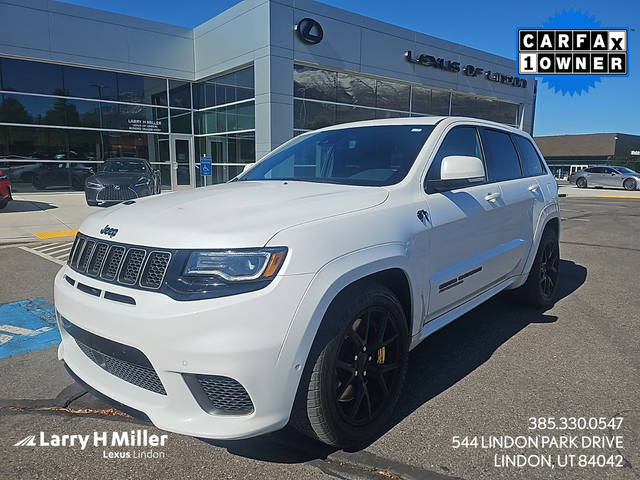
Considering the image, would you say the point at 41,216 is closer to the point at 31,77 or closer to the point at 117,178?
the point at 117,178

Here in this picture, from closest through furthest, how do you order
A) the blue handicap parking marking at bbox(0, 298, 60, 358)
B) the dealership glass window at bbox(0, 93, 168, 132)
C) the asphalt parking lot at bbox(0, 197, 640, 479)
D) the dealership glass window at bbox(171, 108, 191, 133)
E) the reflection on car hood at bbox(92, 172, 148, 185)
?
the asphalt parking lot at bbox(0, 197, 640, 479)
the blue handicap parking marking at bbox(0, 298, 60, 358)
the reflection on car hood at bbox(92, 172, 148, 185)
the dealership glass window at bbox(0, 93, 168, 132)
the dealership glass window at bbox(171, 108, 191, 133)

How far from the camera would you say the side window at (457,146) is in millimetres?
3193

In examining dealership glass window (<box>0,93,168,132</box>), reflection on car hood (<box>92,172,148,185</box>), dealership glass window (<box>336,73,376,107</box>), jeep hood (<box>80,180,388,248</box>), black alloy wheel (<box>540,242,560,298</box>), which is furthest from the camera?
dealership glass window (<box>336,73,376,107</box>)

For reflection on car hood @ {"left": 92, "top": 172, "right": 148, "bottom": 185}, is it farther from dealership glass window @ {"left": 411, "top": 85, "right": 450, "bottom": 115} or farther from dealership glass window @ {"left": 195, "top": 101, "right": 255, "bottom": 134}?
dealership glass window @ {"left": 411, "top": 85, "right": 450, "bottom": 115}

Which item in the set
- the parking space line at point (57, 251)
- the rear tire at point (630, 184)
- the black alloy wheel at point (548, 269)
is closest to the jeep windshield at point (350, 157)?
the black alloy wheel at point (548, 269)

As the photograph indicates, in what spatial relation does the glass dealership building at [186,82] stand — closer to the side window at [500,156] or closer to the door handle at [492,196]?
the side window at [500,156]

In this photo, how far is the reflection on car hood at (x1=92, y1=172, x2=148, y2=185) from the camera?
12.8 m

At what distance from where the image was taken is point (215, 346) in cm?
197

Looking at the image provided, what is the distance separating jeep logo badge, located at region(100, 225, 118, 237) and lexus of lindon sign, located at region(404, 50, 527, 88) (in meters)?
20.2

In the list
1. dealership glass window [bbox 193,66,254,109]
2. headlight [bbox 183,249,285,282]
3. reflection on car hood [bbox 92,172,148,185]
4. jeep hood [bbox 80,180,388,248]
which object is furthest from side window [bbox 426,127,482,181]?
dealership glass window [bbox 193,66,254,109]

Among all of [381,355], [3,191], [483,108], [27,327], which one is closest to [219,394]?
[381,355]

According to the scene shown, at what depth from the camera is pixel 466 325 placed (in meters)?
4.44

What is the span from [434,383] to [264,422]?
62.7 inches

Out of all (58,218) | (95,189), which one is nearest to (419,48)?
(95,189)
